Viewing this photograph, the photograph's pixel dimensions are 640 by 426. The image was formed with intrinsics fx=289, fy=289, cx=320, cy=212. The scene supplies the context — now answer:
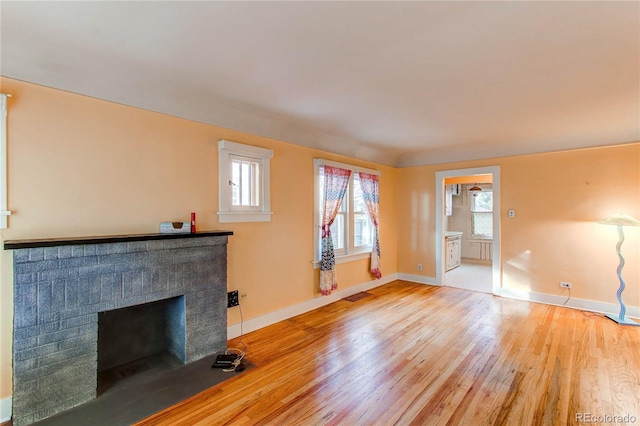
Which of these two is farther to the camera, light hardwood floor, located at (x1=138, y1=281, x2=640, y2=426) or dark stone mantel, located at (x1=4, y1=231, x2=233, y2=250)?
light hardwood floor, located at (x1=138, y1=281, x2=640, y2=426)

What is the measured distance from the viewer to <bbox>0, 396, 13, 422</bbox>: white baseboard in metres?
1.92

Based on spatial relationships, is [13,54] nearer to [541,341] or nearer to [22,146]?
[22,146]

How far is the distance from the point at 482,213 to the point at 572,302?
13.1ft

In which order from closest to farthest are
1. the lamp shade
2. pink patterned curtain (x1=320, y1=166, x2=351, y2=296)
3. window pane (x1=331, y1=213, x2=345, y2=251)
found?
the lamp shade < pink patterned curtain (x1=320, y1=166, x2=351, y2=296) < window pane (x1=331, y1=213, x2=345, y2=251)

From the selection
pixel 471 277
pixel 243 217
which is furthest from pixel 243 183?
pixel 471 277

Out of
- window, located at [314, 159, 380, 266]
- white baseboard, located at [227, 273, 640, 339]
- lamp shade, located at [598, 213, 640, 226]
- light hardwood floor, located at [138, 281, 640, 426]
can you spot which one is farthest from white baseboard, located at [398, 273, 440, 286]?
lamp shade, located at [598, 213, 640, 226]

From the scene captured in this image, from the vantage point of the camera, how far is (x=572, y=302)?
418 centimetres

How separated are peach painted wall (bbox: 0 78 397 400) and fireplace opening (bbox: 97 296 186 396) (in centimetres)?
56

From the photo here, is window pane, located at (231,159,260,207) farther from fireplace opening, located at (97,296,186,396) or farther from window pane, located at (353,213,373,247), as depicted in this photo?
window pane, located at (353,213,373,247)

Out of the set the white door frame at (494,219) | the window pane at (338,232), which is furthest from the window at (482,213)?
the window pane at (338,232)

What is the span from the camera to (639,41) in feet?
6.03

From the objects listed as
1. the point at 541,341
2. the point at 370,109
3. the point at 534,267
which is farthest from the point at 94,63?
the point at 534,267

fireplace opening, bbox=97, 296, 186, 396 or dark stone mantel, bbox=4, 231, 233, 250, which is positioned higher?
dark stone mantel, bbox=4, 231, 233, 250

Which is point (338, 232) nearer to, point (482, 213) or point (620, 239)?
point (620, 239)
